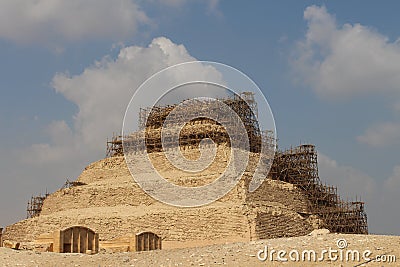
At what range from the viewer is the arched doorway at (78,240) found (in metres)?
29.1

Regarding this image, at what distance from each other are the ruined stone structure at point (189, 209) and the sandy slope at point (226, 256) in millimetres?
4970

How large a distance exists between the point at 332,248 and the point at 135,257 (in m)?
7.39

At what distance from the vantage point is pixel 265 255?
69.5 feet

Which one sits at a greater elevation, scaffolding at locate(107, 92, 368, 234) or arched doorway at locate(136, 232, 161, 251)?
scaffolding at locate(107, 92, 368, 234)

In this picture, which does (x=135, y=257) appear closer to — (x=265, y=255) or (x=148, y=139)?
(x=265, y=255)

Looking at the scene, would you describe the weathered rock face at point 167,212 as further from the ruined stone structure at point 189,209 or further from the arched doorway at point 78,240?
the arched doorway at point 78,240

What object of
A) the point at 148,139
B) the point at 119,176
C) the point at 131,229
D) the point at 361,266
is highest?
the point at 148,139

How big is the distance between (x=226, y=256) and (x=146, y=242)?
393 inches

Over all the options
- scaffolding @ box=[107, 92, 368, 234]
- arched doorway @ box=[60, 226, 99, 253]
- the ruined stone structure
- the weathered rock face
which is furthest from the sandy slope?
scaffolding @ box=[107, 92, 368, 234]

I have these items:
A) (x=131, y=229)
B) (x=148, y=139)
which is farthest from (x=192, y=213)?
(x=148, y=139)

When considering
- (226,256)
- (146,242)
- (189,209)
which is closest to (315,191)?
(189,209)

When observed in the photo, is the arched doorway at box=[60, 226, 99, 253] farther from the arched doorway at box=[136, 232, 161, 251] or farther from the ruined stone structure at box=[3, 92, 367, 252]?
the arched doorway at box=[136, 232, 161, 251]

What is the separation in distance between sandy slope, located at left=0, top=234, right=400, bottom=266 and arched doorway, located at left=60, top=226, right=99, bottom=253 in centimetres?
364

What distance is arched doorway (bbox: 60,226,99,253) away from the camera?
29109 mm
